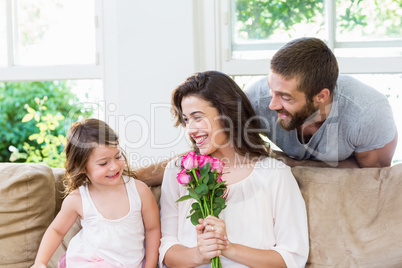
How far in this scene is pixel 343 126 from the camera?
225cm

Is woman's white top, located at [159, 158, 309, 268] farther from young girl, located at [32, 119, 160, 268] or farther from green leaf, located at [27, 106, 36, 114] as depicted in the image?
green leaf, located at [27, 106, 36, 114]

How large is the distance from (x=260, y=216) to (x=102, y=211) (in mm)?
632

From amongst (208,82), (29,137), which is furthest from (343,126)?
(29,137)

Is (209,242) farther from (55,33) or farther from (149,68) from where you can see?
(55,33)

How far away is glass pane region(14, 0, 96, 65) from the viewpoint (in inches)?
121

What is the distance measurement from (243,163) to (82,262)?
0.75 metres

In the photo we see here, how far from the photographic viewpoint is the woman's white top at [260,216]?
Answer: 6.37 ft

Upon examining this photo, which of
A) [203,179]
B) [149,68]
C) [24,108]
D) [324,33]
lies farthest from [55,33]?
[203,179]

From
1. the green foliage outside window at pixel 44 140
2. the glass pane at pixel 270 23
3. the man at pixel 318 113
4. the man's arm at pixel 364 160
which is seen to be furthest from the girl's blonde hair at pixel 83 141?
the green foliage outside window at pixel 44 140

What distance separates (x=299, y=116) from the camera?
2156mm

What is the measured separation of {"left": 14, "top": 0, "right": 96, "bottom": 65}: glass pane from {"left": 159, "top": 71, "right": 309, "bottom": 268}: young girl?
1.18m

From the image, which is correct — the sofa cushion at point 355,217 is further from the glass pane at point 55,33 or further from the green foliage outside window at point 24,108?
the green foliage outside window at point 24,108

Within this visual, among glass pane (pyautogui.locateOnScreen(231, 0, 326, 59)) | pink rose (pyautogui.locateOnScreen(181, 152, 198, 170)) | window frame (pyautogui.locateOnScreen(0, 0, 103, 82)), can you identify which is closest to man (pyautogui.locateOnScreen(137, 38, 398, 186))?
glass pane (pyautogui.locateOnScreen(231, 0, 326, 59))

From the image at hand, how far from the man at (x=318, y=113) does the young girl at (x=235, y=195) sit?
0.15 metres
